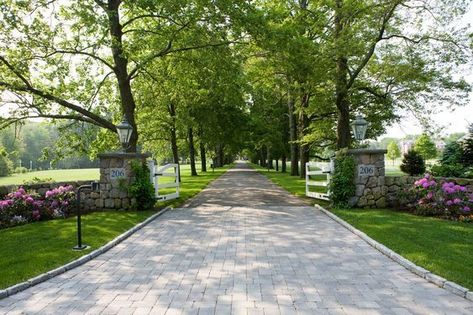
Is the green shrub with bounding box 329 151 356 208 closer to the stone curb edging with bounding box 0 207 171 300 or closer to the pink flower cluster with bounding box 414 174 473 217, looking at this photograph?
the pink flower cluster with bounding box 414 174 473 217

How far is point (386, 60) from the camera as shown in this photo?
17.4 meters

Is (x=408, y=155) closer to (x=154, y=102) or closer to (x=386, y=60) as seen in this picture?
(x=386, y=60)

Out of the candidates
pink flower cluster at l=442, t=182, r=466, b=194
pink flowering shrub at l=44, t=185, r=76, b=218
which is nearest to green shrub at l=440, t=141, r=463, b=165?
pink flower cluster at l=442, t=182, r=466, b=194

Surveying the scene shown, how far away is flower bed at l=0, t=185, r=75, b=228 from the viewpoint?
32.2 feet

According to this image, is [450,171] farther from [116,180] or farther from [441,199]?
[116,180]

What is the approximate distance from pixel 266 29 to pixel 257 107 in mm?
22062

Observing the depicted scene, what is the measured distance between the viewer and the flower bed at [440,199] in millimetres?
9448

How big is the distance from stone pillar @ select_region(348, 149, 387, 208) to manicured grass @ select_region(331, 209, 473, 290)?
0.76 metres

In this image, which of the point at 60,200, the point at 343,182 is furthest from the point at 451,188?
the point at 60,200

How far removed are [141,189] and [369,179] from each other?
22.8 feet

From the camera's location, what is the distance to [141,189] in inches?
452

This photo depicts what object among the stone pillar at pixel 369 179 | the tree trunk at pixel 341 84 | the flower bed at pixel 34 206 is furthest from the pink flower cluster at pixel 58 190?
the tree trunk at pixel 341 84

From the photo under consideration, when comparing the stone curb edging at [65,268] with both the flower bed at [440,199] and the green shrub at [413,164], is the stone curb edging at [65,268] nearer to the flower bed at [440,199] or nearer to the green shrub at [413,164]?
Answer: the flower bed at [440,199]

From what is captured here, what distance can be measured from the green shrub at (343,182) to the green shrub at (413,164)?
Result: 13.3m
